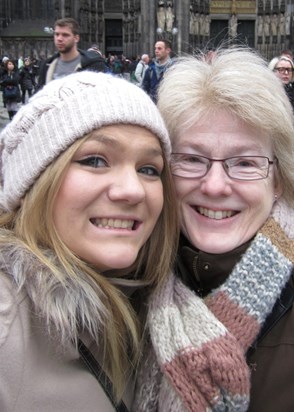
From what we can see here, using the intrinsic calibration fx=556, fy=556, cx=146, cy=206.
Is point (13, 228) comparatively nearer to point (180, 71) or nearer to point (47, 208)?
point (47, 208)


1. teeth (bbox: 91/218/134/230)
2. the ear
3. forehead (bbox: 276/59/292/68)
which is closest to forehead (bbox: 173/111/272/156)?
the ear

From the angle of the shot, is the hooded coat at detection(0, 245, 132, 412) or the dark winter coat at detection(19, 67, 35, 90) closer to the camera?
the hooded coat at detection(0, 245, 132, 412)

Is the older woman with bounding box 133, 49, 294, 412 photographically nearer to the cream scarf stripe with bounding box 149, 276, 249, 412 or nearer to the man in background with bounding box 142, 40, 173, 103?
the cream scarf stripe with bounding box 149, 276, 249, 412

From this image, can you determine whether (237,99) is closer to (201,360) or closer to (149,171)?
(149,171)

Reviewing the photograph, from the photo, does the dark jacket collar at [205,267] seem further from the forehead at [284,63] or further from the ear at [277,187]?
the forehead at [284,63]

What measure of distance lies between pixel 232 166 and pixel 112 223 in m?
0.39

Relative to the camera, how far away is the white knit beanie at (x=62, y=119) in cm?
130

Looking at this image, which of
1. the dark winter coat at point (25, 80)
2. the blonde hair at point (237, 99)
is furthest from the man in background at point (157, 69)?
the dark winter coat at point (25, 80)

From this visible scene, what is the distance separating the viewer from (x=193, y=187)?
153 centimetres

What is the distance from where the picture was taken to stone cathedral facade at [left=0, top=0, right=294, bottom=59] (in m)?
24.1

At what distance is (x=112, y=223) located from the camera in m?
1.33

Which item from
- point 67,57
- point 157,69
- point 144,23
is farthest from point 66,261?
point 144,23

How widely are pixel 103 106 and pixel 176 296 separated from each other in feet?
1.73

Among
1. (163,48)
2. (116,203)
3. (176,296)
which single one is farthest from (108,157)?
(163,48)
